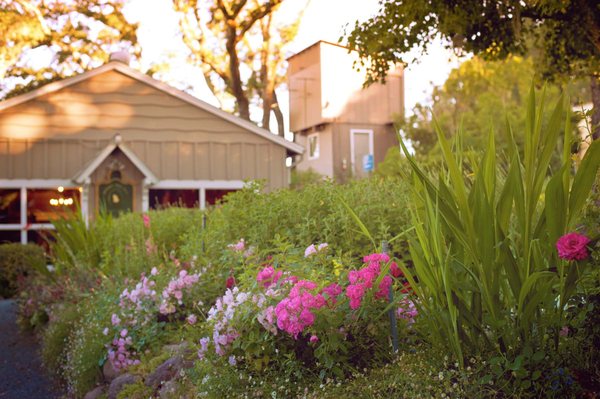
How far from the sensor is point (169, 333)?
6.34 m

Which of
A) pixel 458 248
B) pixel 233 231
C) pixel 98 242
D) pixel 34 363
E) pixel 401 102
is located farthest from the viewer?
pixel 401 102

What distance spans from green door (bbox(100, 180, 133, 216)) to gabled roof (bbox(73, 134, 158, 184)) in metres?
0.55

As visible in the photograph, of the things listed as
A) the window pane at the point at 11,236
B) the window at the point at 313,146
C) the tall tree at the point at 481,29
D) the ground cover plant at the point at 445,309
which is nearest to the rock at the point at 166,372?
the ground cover plant at the point at 445,309

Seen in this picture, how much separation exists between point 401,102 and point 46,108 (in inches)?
657

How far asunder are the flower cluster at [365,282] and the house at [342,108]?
80.7ft

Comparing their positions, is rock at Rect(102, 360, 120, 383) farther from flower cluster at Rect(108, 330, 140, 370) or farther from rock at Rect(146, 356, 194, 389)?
rock at Rect(146, 356, 194, 389)

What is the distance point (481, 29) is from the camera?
10.5 m

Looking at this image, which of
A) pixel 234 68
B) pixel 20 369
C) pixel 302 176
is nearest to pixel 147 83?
pixel 234 68

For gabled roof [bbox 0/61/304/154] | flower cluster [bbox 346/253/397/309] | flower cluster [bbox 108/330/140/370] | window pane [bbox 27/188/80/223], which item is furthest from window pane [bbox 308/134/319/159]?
flower cluster [bbox 346/253/397/309]

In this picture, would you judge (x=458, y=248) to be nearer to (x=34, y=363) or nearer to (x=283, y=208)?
(x=283, y=208)

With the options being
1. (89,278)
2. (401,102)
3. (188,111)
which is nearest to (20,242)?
(188,111)

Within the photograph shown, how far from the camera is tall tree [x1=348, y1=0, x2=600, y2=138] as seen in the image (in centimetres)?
960

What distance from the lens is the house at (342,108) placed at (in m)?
29.2

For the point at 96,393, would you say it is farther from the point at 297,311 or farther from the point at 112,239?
the point at 112,239
